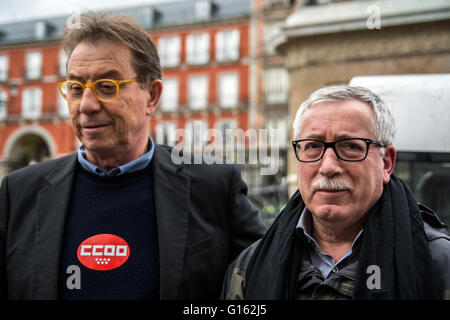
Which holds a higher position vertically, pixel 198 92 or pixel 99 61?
pixel 198 92

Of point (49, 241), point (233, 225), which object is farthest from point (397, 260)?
point (49, 241)

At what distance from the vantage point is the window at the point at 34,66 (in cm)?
3034

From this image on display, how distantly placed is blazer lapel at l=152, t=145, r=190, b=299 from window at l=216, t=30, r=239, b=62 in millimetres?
26039

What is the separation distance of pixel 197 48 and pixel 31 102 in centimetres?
1341

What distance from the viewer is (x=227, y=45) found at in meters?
27.6

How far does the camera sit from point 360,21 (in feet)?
17.4

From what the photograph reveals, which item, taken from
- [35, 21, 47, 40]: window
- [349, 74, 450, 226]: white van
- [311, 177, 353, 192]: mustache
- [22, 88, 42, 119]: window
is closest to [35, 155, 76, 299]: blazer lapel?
[311, 177, 353, 192]: mustache

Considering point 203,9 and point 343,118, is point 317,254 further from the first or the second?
point 203,9

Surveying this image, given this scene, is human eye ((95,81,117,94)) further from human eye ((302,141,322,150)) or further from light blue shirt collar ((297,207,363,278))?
light blue shirt collar ((297,207,363,278))

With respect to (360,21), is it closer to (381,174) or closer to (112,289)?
(381,174)

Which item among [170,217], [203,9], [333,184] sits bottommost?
[170,217]

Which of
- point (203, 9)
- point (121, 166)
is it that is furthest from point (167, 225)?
point (203, 9)

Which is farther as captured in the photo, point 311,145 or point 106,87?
point 106,87

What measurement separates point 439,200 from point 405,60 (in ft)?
7.51
